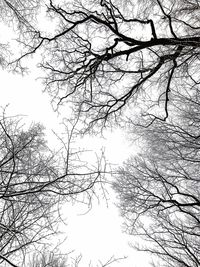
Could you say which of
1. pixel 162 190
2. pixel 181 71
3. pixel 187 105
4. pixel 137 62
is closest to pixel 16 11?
pixel 137 62

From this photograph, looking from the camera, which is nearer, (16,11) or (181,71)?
(181,71)

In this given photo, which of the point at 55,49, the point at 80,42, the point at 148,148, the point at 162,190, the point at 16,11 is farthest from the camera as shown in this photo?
the point at 148,148

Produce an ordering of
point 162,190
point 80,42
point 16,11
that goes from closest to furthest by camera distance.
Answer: point 80,42, point 16,11, point 162,190

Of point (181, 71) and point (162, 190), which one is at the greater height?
point (181, 71)

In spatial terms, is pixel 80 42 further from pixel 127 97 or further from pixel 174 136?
pixel 174 136

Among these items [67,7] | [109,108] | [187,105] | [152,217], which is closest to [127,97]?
[109,108]

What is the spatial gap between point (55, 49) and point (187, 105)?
3.10 m

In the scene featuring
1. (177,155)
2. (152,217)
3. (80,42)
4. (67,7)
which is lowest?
(152,217)

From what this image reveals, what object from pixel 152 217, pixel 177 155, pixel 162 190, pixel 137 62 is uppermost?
pixel 137 62

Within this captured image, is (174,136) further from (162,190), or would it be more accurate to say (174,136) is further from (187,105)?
(162,190)

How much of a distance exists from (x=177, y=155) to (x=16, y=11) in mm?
4712

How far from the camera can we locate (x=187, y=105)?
538 cm

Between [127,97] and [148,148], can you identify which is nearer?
[127,97]

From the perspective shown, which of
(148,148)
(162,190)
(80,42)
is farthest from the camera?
(148,148)
